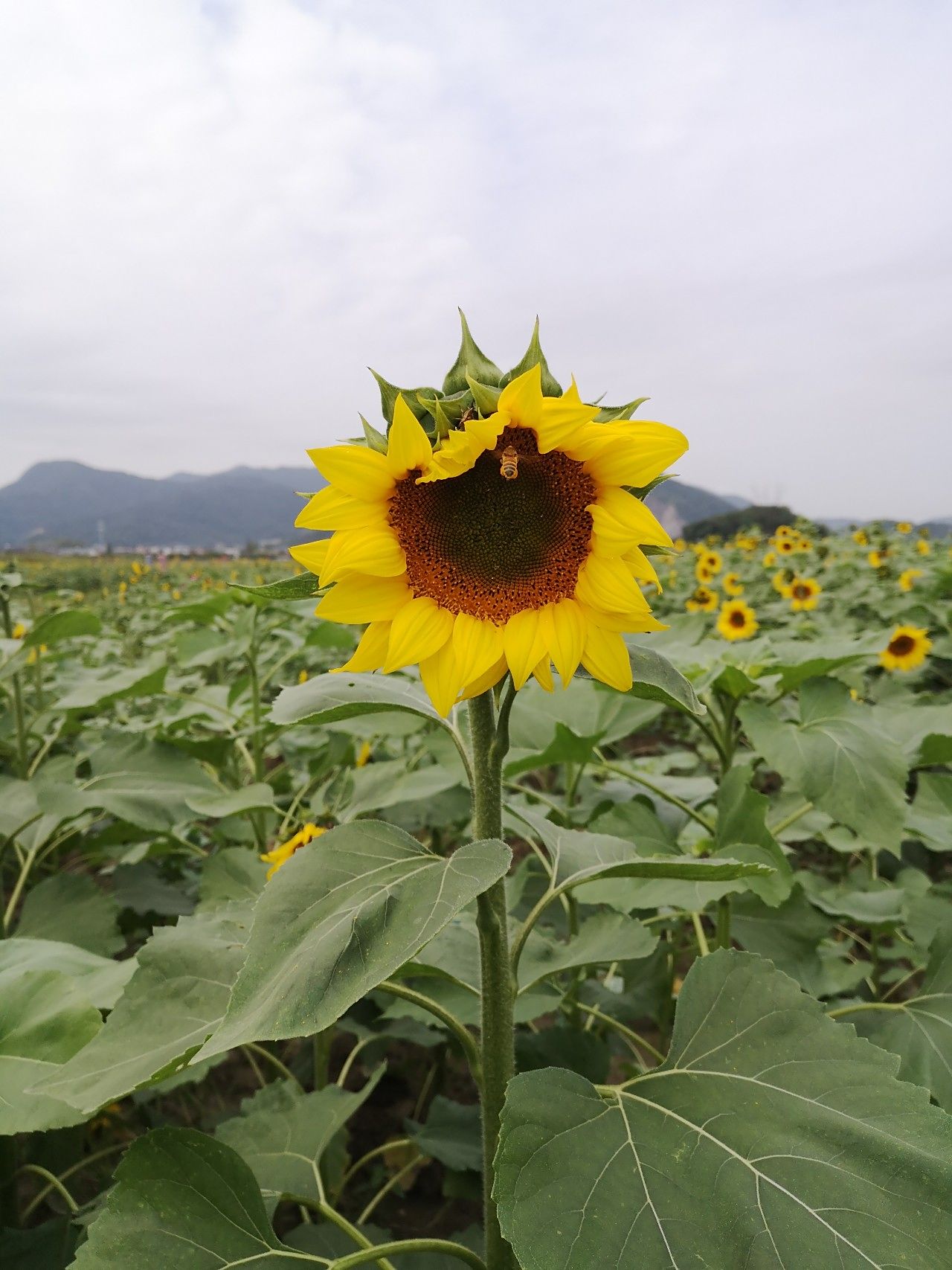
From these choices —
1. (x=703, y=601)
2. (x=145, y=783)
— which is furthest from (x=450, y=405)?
(x=703, y=601)

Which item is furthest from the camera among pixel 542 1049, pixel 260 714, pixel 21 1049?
pixel 260 714

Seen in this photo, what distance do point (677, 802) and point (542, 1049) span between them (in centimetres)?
61

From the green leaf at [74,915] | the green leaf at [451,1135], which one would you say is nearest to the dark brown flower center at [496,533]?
the green leaf at [451,1135]

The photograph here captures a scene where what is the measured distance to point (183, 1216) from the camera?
1.00 metres

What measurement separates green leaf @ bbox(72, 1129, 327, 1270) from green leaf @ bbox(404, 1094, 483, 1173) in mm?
763

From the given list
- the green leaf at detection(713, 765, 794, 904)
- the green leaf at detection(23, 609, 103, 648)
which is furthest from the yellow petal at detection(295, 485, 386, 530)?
the green leaf at detection(23, 609, 103, 648)

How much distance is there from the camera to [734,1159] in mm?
863

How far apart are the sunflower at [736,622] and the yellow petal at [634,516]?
439 centimetres

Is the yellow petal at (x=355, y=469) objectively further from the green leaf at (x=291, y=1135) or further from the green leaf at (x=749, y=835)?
the green leaf at (x=291, y=1135)

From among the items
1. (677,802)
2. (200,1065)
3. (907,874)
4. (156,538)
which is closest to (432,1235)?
(200,1065)

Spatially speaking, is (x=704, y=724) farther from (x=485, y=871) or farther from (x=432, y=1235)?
(x=432, y=1235)

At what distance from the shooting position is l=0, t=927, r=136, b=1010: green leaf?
1.26 metres

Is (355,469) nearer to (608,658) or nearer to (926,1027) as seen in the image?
(608,658)

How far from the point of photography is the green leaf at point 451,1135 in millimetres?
1714
